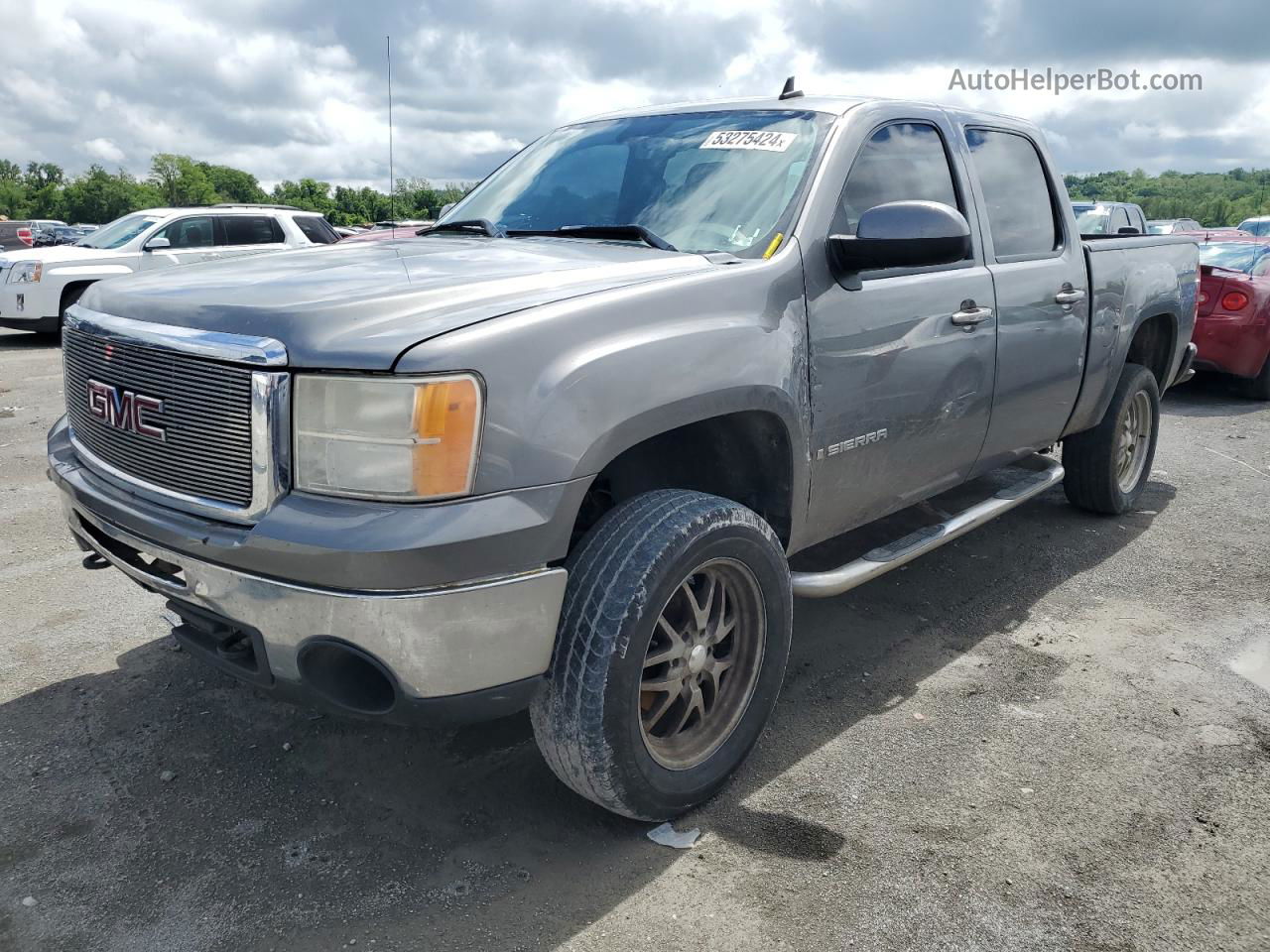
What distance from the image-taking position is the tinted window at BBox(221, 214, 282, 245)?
13.2m

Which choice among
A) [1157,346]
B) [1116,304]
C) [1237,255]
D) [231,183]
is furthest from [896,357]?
[231,183]

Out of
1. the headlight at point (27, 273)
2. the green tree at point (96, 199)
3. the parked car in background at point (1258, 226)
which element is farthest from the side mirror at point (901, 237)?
the green tree at point (96, 199)

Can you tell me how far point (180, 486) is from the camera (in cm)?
251

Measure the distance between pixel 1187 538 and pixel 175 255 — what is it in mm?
11204

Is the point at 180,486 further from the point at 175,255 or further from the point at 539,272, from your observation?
the point at 175,255

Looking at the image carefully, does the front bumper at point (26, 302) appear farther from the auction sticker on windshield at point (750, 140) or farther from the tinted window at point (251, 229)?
the auction sticker on windshield at point (750, 140)

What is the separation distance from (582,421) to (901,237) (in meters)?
1.21

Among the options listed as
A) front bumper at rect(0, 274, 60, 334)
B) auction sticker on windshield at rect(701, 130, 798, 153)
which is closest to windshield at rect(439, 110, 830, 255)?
auction sticker on windshield at rect(701, 130, 798, 153)

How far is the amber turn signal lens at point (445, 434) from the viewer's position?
7.24ft

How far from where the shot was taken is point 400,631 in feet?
7.32

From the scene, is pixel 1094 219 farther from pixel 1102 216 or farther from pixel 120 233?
pixel 120 233

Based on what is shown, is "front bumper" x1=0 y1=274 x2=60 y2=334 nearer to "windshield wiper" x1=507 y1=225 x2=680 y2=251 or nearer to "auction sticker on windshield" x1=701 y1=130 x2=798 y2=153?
"windshield wiper" x1=507 y1=225 x2=680 y2=251

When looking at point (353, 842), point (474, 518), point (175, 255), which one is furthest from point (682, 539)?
point (175, 255)

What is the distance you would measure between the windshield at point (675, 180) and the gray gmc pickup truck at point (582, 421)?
0.04 feet
